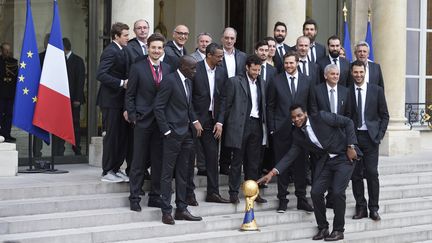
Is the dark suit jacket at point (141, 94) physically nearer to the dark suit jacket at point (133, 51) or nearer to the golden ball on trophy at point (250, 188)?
the dark suit jacket at point (133, 51)

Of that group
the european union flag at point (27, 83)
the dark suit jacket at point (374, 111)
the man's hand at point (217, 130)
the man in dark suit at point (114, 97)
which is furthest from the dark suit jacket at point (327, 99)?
Result: the european union flag at point (27, 83)

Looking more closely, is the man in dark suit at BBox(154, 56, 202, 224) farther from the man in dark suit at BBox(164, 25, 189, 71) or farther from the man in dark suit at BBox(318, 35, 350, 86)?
the man in dark suit at BBox(318, 35, 350, 86)

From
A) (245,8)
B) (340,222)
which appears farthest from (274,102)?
(245,8)

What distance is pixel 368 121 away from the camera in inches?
467

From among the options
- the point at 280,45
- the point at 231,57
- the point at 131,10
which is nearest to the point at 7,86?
the point at 131,10

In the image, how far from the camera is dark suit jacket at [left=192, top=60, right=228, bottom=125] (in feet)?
36.6

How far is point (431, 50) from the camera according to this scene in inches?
749

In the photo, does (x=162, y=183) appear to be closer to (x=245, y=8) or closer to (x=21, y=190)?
(x=21, y=190)

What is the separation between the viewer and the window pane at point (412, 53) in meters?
18.8

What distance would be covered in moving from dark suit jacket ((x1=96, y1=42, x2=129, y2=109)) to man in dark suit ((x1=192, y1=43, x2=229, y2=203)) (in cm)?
87

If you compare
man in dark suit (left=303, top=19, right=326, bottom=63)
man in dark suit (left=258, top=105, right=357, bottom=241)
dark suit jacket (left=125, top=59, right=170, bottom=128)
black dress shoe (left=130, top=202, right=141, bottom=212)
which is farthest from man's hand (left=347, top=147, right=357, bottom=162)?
black dress shoe (left=130, top=202, right=141, bottom=212)

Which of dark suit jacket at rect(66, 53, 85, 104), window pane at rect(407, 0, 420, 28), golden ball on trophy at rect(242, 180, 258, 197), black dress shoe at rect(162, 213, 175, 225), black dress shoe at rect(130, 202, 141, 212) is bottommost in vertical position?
black dress shoe at rect(162, 213, 175, 225)

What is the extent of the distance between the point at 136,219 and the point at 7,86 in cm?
424

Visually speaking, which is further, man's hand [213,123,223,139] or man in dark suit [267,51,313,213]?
man in dark suit [267,51,313,213]
